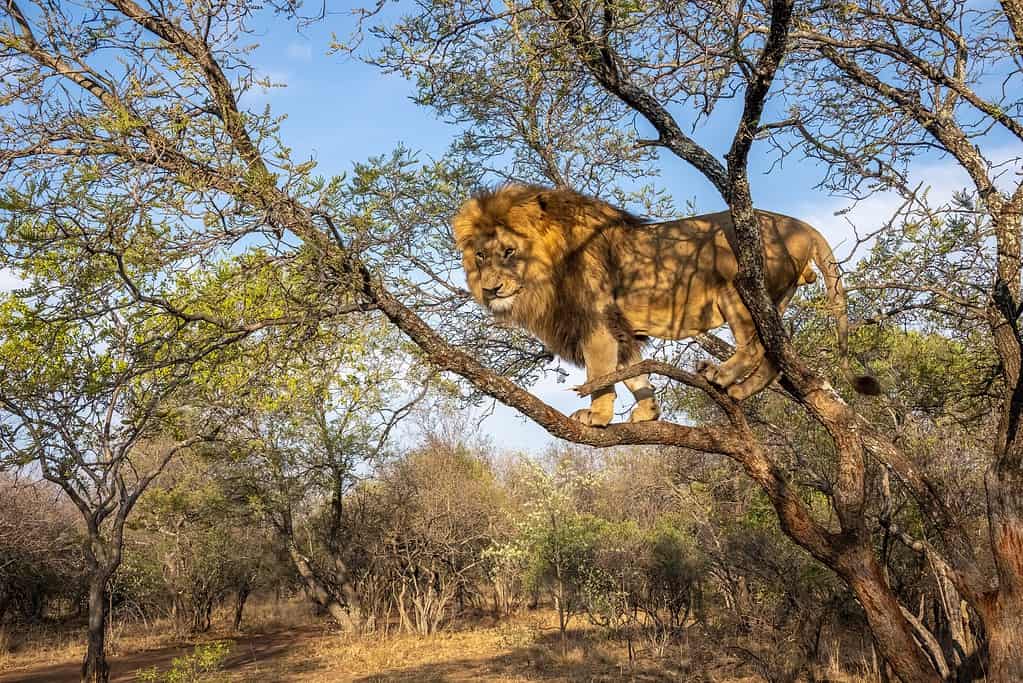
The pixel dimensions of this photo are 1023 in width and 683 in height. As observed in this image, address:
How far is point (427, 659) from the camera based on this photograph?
18484 millimetres

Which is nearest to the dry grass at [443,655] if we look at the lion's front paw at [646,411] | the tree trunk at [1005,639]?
the tree trunk at [1005,639]

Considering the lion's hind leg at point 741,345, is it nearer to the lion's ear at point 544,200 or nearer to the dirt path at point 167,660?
the lion's ear at point 544,200

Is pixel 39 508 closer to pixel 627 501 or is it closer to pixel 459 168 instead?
pixel 627 501

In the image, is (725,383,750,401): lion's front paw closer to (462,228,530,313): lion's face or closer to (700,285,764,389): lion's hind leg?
(700,285,764,389): lion's hind leg

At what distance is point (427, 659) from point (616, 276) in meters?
15.6

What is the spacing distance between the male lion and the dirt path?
1616cm

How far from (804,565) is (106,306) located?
11.4 meters

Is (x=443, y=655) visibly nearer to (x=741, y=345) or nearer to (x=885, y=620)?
(x=885, y=620)

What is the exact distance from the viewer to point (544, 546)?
2030 centimetres

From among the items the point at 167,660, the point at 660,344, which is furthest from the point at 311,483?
the point at 660,344

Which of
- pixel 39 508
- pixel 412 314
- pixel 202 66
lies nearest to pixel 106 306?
pixel 202 66

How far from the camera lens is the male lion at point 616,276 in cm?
482

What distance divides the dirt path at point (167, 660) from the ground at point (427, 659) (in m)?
0.03

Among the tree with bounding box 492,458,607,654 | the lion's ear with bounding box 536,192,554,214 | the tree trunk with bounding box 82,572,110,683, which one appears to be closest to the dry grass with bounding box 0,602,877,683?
the tree with bounding box 492,458,607,654
